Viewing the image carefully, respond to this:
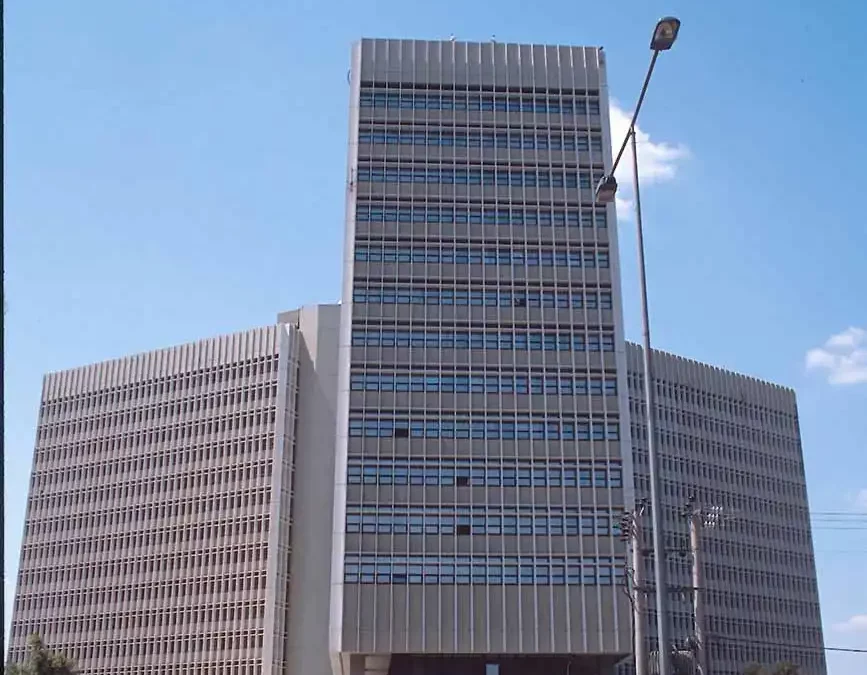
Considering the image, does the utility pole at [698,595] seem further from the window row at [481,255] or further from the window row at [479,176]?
the window row at [479,176]

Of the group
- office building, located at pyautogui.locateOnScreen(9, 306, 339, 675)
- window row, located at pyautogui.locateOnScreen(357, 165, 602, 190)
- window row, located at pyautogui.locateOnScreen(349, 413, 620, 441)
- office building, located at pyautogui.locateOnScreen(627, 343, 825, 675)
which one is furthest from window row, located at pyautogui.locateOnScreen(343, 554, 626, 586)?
office building, located at pyautogui.locateOnScreen(627, 343, 825, 675)

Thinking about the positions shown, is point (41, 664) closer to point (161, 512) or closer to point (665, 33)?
point (161, 512)

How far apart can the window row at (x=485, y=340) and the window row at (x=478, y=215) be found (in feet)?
32.2

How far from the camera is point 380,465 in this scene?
93.4 m

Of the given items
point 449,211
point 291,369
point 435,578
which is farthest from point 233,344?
point 435,578

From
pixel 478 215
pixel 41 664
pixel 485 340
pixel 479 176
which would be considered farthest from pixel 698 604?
pixel 479 176

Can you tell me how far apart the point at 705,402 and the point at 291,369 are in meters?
53.1

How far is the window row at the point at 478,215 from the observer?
99625 mm

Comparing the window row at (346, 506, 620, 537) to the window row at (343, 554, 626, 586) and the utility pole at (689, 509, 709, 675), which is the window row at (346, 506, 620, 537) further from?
the utility pole at (689, 509, 709, 675)

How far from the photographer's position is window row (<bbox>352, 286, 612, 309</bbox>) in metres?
97.4

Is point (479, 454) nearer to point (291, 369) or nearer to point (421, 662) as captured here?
point (421, 662)

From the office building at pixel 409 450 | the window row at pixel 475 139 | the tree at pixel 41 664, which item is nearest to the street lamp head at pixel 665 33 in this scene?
the office building at pixel 409 450

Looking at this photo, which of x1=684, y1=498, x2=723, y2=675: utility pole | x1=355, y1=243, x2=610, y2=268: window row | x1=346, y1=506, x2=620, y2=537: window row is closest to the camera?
x1=684, y1=498, x2=723, y2=675: utility pole

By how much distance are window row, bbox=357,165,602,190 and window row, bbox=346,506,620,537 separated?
2831 centimetres
